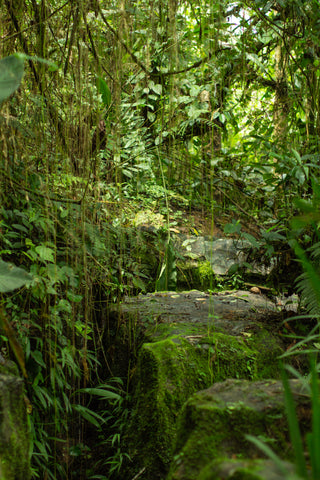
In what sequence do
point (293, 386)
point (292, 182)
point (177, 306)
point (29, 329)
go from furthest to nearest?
1. point (177, 306)
2. point (292, 182)
3. point (29, 329)
4. point (293, 386)

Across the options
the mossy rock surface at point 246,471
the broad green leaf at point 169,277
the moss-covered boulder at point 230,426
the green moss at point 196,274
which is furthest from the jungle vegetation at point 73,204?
the green moss at point 196,274

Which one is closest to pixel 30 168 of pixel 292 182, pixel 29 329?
pixel 29 329

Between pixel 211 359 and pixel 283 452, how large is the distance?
0.97m

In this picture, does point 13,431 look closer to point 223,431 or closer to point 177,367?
point 223,431

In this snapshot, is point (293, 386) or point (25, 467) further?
point (25, 467)

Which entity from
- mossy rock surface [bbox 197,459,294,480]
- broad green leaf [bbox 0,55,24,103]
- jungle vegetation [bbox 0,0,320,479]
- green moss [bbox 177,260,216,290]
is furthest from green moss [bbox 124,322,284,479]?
green moss [bbox 177,260,216,290]

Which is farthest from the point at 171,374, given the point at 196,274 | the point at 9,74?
the point at 196,274

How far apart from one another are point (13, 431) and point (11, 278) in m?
0.40

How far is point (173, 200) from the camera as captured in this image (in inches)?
151

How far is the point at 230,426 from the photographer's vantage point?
822 mm

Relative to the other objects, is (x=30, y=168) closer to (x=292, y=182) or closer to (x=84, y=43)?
(x=84, y=43)

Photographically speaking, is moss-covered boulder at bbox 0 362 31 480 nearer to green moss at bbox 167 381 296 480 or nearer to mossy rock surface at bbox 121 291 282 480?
green moss at bbox 167 381 296 480

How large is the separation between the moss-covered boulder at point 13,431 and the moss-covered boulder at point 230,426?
0.41 metres

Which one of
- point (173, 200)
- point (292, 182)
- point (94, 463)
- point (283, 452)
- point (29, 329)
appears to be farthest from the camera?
point (173, 200)
